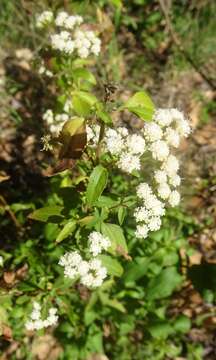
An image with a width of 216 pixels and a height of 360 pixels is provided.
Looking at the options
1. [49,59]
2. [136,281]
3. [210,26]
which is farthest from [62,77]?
[210,26]

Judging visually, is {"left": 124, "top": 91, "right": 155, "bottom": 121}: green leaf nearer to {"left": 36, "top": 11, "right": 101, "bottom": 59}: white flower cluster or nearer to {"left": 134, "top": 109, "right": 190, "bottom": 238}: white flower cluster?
{"left": 134, "top": 109, "right": 190, "bottom": 238}: white flower cluster

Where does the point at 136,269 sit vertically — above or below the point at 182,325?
above

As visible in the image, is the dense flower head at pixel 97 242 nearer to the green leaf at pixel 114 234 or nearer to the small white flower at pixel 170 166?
the green leaf at pixel 114 234

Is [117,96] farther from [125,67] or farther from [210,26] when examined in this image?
[210,26]

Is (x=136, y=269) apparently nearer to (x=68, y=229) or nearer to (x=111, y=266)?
(x=111, y=266)

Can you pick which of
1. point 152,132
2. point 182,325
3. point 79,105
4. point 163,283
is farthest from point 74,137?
point 182,325

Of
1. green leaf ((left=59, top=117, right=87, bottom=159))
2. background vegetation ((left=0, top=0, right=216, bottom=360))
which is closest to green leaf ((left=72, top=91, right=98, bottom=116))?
background vegetation ((left=0, top=0, right=216, bottom=360))
